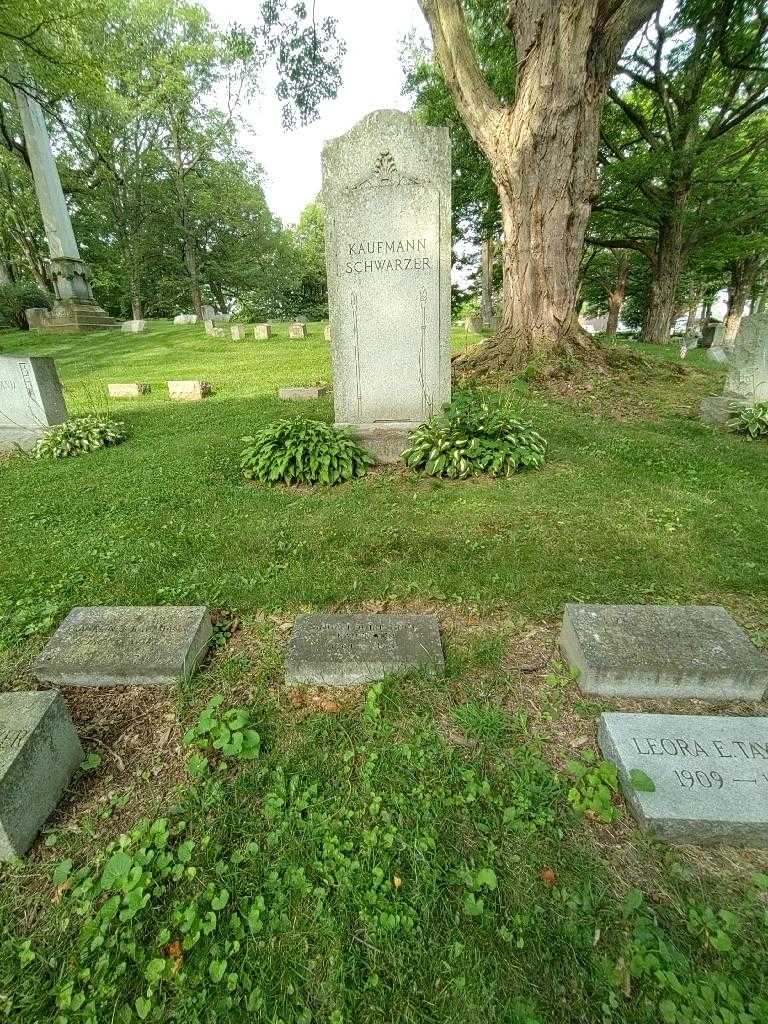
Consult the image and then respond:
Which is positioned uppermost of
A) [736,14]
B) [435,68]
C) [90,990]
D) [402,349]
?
[435,68]

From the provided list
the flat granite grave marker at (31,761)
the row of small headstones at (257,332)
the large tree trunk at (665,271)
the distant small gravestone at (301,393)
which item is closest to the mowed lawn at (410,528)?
the flat granite grave marker at (31,761)

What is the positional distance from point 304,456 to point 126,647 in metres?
3.02

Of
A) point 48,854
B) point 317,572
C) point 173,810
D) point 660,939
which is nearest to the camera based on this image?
point 660,939

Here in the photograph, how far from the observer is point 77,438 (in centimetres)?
688

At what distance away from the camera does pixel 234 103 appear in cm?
2866

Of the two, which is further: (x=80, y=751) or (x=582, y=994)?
(x=80, y=751)

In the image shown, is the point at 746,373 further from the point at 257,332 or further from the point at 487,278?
the point at 487,278

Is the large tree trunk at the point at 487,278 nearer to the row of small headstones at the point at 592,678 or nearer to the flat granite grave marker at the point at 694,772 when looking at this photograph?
the row of small headstones at the point at 592,678

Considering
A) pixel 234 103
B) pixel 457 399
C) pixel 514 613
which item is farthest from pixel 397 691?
pixel 234 103

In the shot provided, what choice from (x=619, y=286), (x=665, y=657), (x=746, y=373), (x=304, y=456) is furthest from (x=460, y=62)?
(x=619, y=286)

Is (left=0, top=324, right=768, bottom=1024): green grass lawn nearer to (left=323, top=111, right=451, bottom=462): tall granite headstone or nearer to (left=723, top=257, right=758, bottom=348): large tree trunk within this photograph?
(left=323, top=111, right=451, bottom=462): tall granite headstone

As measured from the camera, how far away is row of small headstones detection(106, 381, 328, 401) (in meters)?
8.65

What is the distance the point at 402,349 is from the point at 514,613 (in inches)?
145

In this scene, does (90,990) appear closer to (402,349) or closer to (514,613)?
(514,613)
